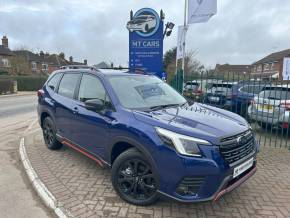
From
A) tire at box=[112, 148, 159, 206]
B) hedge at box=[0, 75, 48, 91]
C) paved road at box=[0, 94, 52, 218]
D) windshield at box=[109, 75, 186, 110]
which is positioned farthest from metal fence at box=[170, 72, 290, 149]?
hedge at box=[0, 75, 48, 91]

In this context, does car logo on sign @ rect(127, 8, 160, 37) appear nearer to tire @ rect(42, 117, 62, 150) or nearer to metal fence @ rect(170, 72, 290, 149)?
metal fence @ rect(170, 72, 290, 149)

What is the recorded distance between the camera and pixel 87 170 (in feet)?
15.4

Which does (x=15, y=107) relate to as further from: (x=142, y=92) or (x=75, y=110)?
(x=142, y=92)

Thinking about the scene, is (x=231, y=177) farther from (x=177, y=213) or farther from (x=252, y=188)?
(x=252, y=188)

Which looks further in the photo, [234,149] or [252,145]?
[252,145]

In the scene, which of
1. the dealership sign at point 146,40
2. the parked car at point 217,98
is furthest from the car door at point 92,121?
the parked car at point 217,98

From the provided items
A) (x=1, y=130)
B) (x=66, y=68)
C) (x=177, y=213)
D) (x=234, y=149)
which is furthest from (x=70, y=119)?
(x=1, y=130)

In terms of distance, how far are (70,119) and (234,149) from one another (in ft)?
9.41

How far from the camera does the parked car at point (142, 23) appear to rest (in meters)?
7.92

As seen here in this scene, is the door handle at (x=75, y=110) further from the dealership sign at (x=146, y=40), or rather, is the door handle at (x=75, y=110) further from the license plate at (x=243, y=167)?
the dealership sign at (x=146, y=40)

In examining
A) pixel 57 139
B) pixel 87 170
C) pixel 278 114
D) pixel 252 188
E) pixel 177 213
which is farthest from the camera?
pixel 278 114

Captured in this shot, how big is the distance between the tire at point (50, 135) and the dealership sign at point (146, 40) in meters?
3.24

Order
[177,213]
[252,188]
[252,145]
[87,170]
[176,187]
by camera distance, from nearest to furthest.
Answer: [176,187] < [177,213] < [252,145] < [252,188] < [87,170]

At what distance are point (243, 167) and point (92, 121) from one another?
222cm
